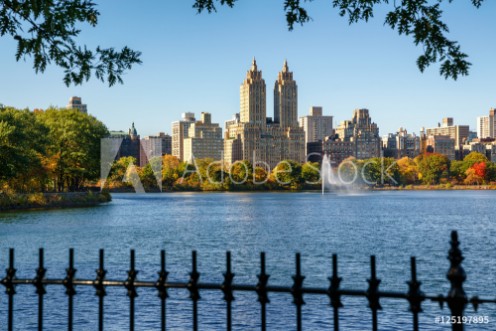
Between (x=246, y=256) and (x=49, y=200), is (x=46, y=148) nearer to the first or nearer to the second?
(x=49, y=200)

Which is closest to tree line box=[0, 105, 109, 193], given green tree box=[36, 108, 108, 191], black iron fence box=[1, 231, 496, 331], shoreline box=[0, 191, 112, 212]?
green tree box=[36, 108, 108, 191]

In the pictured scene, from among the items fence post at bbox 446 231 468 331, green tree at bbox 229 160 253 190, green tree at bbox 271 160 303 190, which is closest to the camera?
fence post at bbox 446 231 468 331

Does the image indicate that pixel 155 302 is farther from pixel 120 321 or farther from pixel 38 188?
pixel 38 188

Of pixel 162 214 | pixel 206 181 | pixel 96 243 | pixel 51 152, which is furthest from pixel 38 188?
pixel 206 181

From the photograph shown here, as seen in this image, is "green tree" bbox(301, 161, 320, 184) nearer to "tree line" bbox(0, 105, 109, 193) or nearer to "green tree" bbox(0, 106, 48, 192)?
"tree line" bbox(0, 105, 109, 193)

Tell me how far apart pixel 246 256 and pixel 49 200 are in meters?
50.5

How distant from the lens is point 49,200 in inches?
3339

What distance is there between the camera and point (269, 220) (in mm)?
75062

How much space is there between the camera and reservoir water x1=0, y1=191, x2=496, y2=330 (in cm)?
2289

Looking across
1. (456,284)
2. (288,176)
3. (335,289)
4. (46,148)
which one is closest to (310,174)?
(288,176)

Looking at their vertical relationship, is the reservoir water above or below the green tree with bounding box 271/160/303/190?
below

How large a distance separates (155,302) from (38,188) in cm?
7066

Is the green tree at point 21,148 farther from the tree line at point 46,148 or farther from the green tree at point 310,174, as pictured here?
the green tree at point 310,174

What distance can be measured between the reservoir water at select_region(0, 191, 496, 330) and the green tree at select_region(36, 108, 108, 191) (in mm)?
10988
